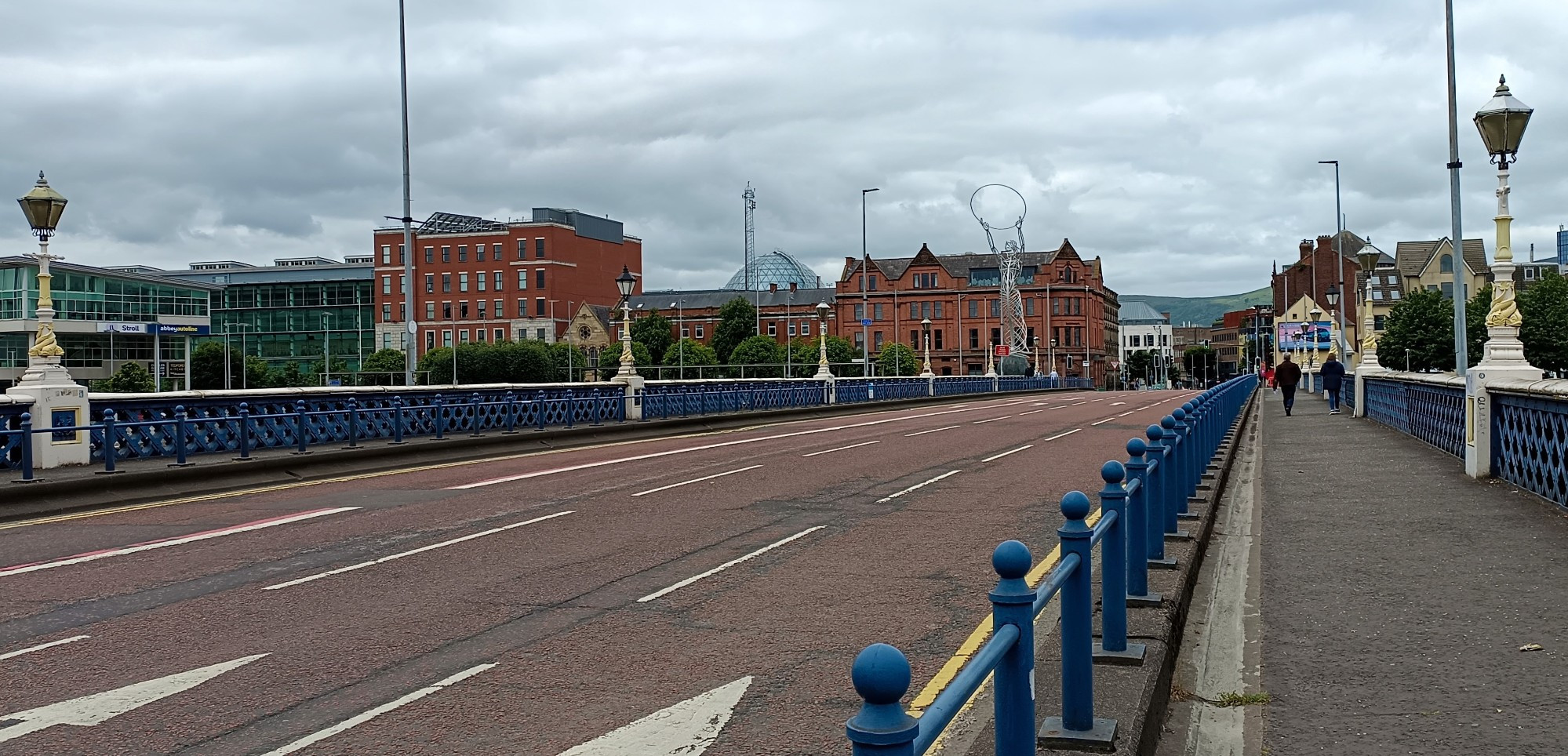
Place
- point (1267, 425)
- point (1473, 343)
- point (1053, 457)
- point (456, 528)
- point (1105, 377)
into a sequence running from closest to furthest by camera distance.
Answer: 1. point (456, 528)
2. point (1053, 457)
3. point (1267, 425)
4. point (1473, 343)
5. point (1105, 377)

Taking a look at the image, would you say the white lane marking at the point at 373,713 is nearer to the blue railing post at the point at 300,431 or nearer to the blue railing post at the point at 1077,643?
the blue railing post at the point at 1077,643

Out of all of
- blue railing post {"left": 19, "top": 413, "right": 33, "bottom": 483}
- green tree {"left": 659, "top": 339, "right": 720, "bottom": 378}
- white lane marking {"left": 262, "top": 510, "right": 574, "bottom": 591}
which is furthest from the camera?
green tree {"left": 659, "top": 339, "right": 720, "bottom": 378}

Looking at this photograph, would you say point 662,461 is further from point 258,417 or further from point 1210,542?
point 1210,542

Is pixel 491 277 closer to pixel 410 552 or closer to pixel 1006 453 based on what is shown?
pixel 1006 453

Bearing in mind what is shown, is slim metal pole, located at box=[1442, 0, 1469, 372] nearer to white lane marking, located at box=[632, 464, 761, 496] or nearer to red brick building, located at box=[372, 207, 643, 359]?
white lane marking, located at box=[632, 464, 761, 496]

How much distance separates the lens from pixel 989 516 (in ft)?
44.6

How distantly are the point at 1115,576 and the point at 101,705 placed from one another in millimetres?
5067

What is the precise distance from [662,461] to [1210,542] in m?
12.1

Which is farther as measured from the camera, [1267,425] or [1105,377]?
[1105,377]

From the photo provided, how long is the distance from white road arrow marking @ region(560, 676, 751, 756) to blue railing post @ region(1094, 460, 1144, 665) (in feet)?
6.00

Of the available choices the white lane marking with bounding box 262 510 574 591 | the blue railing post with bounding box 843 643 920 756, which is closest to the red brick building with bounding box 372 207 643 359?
the white lane marking with bounding box 262 510 574 591

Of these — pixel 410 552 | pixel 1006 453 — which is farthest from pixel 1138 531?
pixel 1006 453

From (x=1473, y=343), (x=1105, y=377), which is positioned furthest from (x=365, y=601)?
(x=1105, y=377)

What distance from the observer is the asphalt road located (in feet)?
19.6
